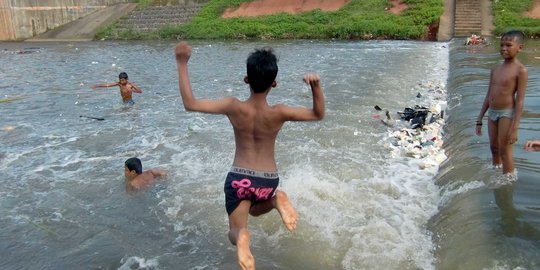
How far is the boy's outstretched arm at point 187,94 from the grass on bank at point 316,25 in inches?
1057

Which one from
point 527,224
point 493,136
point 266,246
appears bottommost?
point 266,246

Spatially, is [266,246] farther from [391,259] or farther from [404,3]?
[404,3]

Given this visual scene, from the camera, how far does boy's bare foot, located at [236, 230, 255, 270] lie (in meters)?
3.22

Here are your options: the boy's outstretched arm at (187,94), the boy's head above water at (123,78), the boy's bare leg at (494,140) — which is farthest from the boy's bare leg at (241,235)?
the boy's head above water at (123,78)

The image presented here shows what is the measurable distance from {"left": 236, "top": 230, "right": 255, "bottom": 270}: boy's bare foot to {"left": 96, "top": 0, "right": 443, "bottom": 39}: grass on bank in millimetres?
27153

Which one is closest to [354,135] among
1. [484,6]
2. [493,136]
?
[493,136]

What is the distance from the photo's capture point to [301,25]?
109ft

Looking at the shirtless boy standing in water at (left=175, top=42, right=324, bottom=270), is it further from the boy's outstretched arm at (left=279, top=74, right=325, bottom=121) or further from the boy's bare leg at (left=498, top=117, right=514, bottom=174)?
the boy's bare leg at (left=498, top=117, right=514, bottom=174)

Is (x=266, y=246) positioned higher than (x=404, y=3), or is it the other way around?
(x=404, y=3)

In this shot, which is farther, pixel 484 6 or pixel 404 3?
pixel 404 3

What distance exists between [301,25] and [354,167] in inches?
1055

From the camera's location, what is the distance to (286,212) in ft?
11.8

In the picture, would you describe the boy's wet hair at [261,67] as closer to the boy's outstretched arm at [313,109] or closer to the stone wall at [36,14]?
the boy's outstretched arm at [313,109]

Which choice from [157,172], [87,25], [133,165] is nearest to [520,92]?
[157,172]
